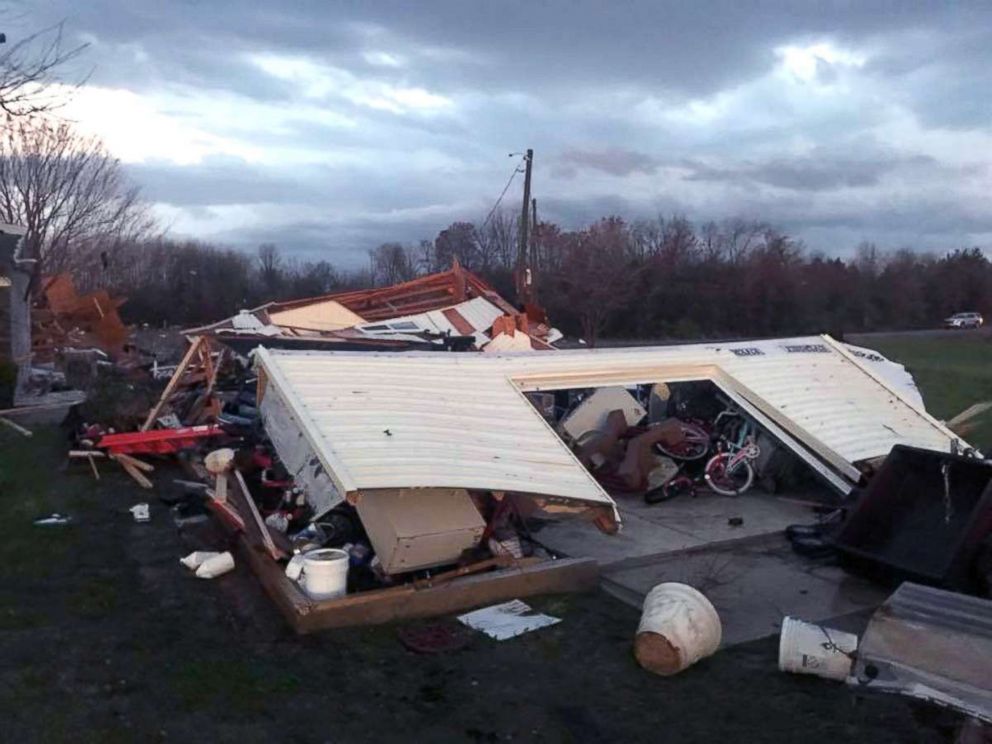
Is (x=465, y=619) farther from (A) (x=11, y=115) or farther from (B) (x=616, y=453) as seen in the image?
(A) (x=11, y=115)

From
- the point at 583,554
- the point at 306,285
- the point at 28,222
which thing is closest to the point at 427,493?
the point at 583,554

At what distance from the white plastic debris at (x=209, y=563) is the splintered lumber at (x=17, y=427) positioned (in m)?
9.11

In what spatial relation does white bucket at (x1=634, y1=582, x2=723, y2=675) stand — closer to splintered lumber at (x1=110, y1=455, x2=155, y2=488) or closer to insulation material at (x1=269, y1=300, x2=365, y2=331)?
splintered lumber at (x1=110, y1=455, x2=155, y2=488)

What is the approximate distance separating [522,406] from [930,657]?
5.51 meters

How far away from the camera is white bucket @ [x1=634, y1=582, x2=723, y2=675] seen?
614 centimetres

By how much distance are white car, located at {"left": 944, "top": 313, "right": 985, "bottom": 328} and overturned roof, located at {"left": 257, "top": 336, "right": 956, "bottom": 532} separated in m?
50.5

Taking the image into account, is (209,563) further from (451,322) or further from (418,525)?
(451,322)

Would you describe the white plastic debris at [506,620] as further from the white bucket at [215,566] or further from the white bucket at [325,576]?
the white bucket at [215,566]

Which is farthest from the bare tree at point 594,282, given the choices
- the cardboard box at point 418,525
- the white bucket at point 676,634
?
the white bucket at point 676,634

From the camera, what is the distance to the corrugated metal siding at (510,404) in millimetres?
7781

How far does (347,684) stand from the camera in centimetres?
602

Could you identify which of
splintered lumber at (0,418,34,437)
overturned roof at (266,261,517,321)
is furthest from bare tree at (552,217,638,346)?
splintered lumber at (0,418,34,437)

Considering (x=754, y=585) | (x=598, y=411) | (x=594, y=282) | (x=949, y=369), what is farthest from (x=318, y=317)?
(x=594, y=282)

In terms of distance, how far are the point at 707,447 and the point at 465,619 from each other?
17.9 ft
